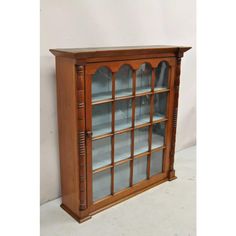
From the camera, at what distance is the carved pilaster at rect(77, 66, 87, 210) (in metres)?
1.57

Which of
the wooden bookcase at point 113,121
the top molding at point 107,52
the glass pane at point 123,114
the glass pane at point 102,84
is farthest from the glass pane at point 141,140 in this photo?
the top molding at point 107,52

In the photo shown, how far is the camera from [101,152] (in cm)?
184

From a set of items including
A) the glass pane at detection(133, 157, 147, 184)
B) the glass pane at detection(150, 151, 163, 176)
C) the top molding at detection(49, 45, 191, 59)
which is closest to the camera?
the top molding at detection(49, 45, 191, 59)

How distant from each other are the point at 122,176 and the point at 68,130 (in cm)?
52

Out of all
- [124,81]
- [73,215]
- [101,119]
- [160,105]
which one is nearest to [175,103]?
[160,105]

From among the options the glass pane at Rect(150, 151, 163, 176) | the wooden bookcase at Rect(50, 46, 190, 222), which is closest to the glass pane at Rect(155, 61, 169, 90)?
the wooden bookcase at Rect(50, 46, 190, 222)

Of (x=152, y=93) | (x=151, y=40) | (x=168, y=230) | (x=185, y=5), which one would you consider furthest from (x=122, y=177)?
(x=185, y=5)

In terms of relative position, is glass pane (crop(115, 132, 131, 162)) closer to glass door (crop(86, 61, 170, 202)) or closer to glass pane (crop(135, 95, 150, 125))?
glass door (crop(86, 61, 170, 202))

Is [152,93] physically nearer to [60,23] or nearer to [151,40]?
[151,40]

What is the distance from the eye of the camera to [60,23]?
173 cm

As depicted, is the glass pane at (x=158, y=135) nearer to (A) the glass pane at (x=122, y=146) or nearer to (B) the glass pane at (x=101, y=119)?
(A) the glass pane at (x=122, y=146)

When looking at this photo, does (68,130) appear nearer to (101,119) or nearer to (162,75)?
(101,119)

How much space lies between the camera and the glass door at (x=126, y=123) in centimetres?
174

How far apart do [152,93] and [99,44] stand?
1.54 feet
